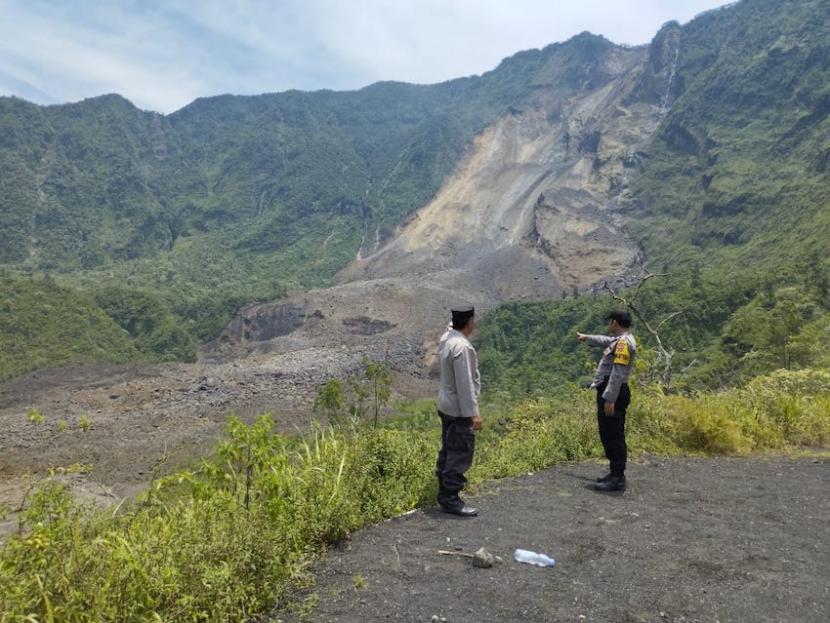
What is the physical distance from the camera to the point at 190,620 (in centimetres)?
277

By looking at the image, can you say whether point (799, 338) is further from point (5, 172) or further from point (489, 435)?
point (5, 172)

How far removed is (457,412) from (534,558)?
1.23 m

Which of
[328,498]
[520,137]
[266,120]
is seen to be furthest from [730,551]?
[266,120]

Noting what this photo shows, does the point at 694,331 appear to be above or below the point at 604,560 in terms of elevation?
above

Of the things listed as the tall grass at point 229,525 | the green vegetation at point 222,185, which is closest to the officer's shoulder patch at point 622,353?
the tall grass at point 229,525

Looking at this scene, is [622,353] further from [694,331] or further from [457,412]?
[694,331]

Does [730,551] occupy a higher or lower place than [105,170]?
lower

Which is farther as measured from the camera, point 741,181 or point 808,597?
point 741,181

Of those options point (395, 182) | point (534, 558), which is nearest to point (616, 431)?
point (534, 558)

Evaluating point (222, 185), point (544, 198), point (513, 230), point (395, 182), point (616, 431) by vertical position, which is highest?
point (222, 185)

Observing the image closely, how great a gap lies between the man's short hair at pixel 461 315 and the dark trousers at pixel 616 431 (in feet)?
5.31

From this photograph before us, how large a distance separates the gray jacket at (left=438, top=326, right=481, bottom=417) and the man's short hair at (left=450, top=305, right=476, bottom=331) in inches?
2.5

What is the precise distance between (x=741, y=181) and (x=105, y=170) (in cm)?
8857

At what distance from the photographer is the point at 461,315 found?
4.77 metres
